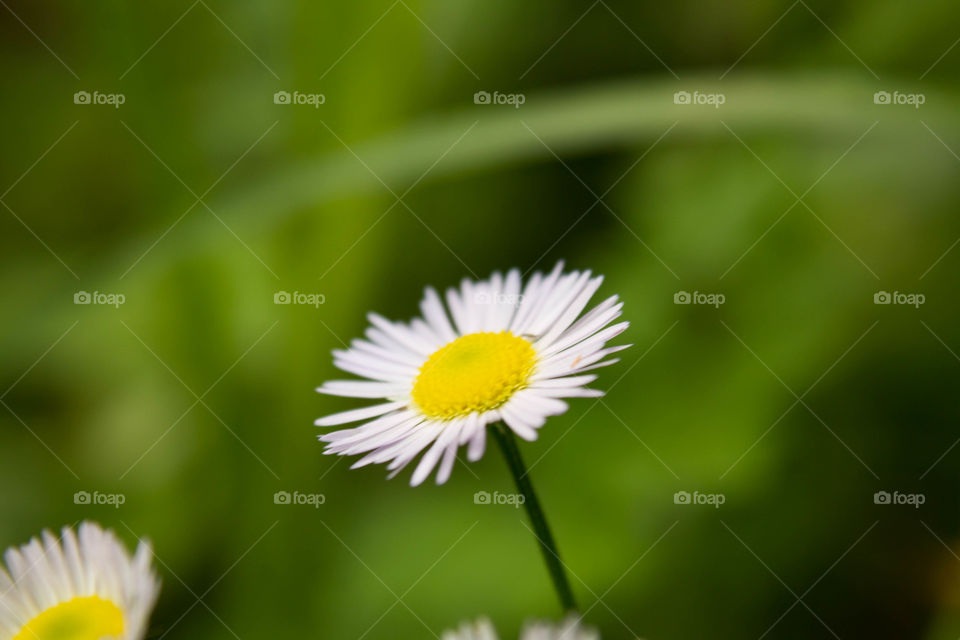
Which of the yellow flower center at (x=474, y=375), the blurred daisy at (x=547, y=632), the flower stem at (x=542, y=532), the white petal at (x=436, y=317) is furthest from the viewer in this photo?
the white petal at (x=436, y=317)

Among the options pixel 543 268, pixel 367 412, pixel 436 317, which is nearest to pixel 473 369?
pixel 367 412

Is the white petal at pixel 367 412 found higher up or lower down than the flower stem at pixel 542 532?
higher up

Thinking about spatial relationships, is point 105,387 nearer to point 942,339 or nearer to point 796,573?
point 796,573

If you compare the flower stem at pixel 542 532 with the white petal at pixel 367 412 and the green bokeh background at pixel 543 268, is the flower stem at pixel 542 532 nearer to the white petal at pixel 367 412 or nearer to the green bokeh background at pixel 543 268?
the white petal at pixel 367 412

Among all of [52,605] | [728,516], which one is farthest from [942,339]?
[52,605]

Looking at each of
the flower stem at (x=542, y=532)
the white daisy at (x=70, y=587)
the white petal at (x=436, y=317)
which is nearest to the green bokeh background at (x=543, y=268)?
the white petal at (x=436, y=317)

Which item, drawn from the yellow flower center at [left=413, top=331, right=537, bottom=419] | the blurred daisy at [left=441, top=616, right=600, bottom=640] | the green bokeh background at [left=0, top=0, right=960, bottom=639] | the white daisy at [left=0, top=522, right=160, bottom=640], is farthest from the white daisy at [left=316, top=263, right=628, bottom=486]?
the green bokeh background at [left=0, top=0, right=960, bottom=639]

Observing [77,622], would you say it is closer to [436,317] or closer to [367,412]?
[367,412]
